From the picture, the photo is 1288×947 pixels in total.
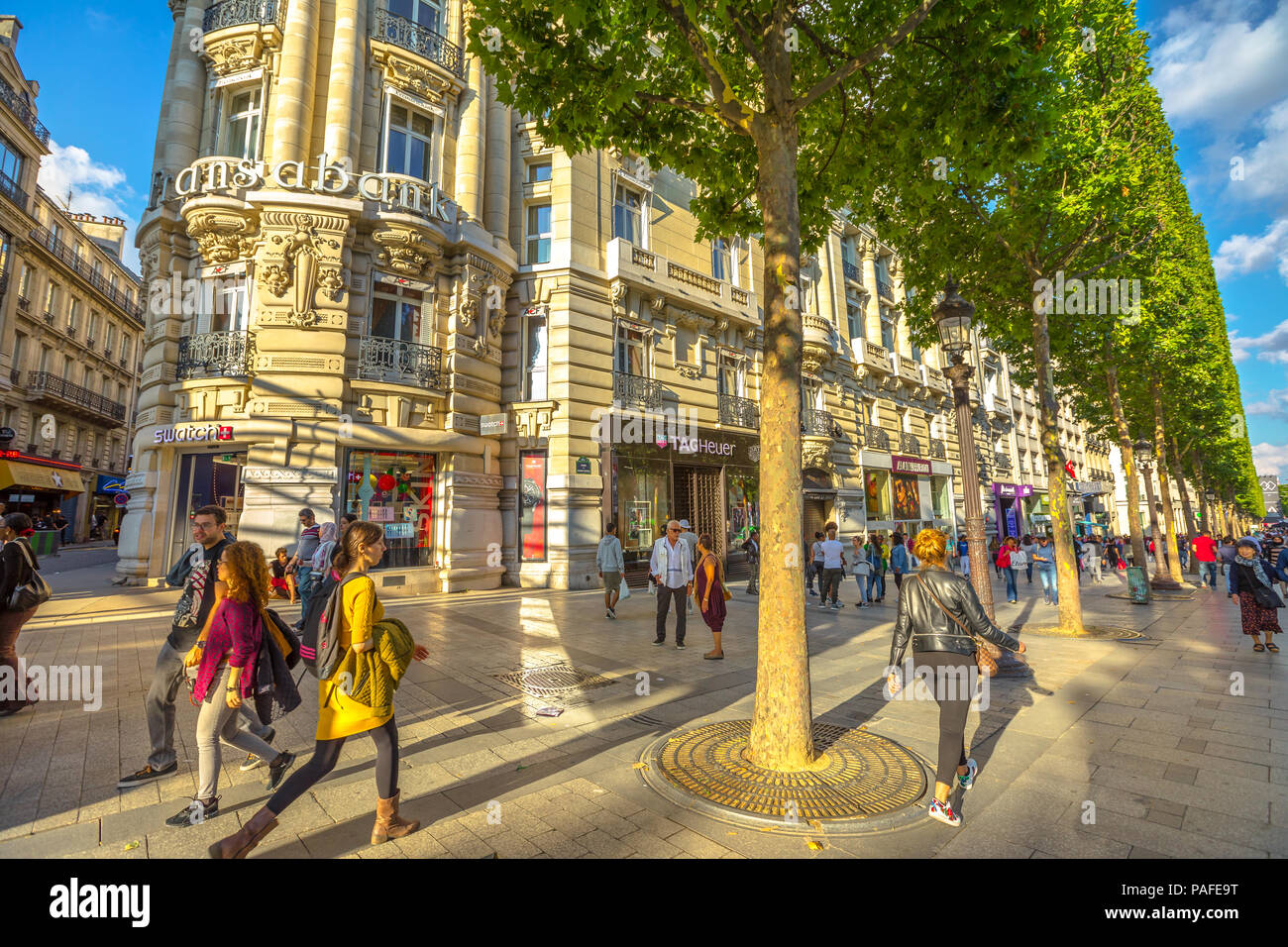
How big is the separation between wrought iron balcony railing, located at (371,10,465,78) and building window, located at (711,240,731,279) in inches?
377

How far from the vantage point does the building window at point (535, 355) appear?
16.1m

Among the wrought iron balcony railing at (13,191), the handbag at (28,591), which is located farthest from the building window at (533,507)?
the wrought iron balcony railing at (13,191)

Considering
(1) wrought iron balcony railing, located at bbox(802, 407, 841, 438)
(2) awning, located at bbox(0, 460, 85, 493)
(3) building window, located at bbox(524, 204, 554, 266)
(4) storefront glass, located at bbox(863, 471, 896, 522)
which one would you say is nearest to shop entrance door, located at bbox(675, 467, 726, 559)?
(1) wrought iron balcony railing, located at bbox(802, 407, 841, 438)

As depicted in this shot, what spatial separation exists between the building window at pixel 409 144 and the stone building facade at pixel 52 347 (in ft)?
66.3

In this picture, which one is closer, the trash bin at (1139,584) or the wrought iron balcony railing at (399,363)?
the trash bin at (1139,584)

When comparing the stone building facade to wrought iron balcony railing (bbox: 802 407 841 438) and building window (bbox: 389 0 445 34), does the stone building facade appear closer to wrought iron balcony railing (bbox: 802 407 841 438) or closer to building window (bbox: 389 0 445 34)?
building window (bbox: 389 0 445 34)

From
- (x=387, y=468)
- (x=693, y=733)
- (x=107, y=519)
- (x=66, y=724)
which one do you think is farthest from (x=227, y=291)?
(x=107, y=519)

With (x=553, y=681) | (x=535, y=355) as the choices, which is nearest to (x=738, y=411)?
(x=535, y=355)

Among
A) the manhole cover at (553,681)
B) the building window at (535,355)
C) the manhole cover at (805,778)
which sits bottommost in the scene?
the manhole cover at (553,681)

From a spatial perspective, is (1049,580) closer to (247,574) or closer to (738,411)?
(738,411)

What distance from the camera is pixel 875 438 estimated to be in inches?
997

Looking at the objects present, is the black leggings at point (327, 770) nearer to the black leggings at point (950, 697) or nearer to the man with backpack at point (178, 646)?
the man with backpack at point (178, 646)

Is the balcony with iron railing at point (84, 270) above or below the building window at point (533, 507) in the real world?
above
